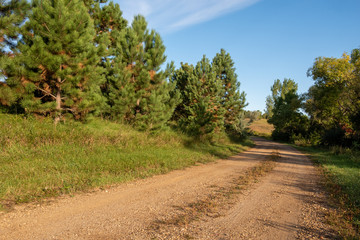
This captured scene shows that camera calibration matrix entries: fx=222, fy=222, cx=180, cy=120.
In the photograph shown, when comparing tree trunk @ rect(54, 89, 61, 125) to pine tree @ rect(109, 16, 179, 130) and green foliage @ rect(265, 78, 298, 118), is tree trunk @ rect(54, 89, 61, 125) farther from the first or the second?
green foliage @ rect(265, 78, 298, 118)

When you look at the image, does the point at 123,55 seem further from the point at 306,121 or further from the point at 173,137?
the point at 306,121

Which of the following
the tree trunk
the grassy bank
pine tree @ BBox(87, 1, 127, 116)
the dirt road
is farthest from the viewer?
pine tree @ BBox(87, 1, 127, 116)

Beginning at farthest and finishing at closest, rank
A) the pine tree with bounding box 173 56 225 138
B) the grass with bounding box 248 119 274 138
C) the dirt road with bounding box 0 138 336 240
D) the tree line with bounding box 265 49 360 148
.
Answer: the grass with bounding box 248 119 274 138
the tree line with bounding box 265 49 360 148
the pine tree with bounding box 173 56 225 138
the dirt road with bounding box 0 138 336 240

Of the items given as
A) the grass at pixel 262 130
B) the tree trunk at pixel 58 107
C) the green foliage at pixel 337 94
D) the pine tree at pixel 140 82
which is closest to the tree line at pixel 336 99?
the green foliage at pixel 337 94

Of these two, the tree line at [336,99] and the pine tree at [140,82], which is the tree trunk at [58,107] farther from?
the tree line at [336,99]

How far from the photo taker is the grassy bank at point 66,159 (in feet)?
17.8

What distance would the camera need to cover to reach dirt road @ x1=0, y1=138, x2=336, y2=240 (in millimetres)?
3545

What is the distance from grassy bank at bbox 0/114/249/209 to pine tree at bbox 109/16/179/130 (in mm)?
2369

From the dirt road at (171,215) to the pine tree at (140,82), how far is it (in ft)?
25.9

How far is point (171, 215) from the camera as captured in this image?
4.27m

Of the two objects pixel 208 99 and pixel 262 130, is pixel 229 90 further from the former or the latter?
pixel 262 130

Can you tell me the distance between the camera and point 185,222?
3.93 metres

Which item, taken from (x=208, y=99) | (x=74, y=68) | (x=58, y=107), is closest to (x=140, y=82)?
(x=74, y=68)

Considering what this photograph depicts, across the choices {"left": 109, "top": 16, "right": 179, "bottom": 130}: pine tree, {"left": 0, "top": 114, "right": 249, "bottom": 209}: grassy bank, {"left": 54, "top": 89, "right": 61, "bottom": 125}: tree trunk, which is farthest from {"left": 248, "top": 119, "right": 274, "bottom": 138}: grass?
{"left": 54, "top": 89, "right": 61, "bottom": 125}: tree trunk
